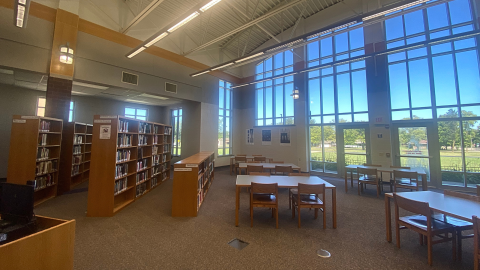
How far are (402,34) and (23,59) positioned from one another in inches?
464

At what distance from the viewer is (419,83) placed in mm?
5934

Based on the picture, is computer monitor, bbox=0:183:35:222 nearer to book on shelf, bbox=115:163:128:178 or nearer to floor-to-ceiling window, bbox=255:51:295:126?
book on shelf, bbox=115:163:128:178

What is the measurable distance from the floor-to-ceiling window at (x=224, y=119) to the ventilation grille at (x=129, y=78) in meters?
4.26

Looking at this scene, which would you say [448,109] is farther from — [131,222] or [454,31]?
[131,222]

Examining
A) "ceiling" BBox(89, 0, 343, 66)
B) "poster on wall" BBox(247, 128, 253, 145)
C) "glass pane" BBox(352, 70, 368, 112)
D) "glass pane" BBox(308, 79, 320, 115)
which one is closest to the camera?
"ceiling" BBox(89, 0, 343, 66)

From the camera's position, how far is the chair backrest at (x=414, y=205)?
215cm

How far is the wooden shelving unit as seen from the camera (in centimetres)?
502

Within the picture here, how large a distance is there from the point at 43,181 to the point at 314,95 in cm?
978

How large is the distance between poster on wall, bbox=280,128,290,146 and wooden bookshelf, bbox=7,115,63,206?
8.29 m

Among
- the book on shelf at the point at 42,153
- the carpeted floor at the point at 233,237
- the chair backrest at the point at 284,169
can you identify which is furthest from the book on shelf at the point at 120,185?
the chair backrest at the point at 284,169

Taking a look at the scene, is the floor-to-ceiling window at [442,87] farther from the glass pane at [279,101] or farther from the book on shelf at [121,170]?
the book on shelf at [121,170]

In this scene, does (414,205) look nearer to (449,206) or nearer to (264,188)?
(449,206)

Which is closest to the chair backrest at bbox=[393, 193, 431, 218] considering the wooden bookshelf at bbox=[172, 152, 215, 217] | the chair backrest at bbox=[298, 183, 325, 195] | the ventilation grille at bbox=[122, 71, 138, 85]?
the chair backrest at bbox=[298, 183, 325, 195]

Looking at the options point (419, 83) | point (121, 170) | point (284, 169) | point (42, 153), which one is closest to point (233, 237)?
point (284, 169)
